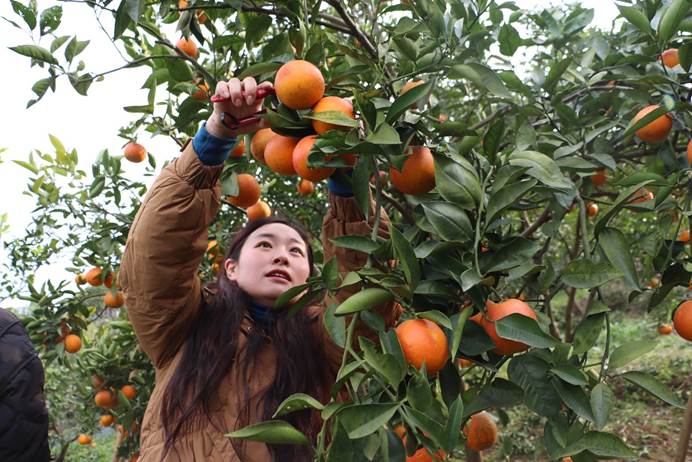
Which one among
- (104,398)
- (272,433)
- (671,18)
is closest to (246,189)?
(272,433)

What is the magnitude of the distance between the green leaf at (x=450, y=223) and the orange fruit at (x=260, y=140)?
1.42 ft

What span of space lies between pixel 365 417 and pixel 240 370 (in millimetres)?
825

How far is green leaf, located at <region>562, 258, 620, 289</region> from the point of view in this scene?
869 millimetres

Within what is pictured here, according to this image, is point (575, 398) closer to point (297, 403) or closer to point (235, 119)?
point (297, 403)

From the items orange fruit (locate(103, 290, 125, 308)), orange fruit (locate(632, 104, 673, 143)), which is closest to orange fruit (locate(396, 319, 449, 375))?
orange fruit (locate(632, 104, 673, 143))

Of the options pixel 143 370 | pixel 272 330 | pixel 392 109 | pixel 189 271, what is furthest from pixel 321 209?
pixel 392 109

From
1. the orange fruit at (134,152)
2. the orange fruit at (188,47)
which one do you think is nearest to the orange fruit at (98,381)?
the orange fruit at (134,152)

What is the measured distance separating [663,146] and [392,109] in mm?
880

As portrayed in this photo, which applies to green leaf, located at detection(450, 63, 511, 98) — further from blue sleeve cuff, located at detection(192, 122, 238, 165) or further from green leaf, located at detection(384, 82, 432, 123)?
blue sleeve cuff, located at detection(192, 122, 238, 165)

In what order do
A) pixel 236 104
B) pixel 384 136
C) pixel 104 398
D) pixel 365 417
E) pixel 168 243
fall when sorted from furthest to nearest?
pixel 104 398, pixel 168 243, pixel 236 104, pixel 384 136, pixel 365 417

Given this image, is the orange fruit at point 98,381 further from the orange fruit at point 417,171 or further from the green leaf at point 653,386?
the green leaf at point 653,386

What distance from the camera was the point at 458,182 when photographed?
35.4 inches

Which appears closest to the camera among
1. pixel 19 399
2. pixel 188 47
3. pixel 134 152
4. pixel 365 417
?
pixel 365 417

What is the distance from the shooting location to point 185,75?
4.44ft
